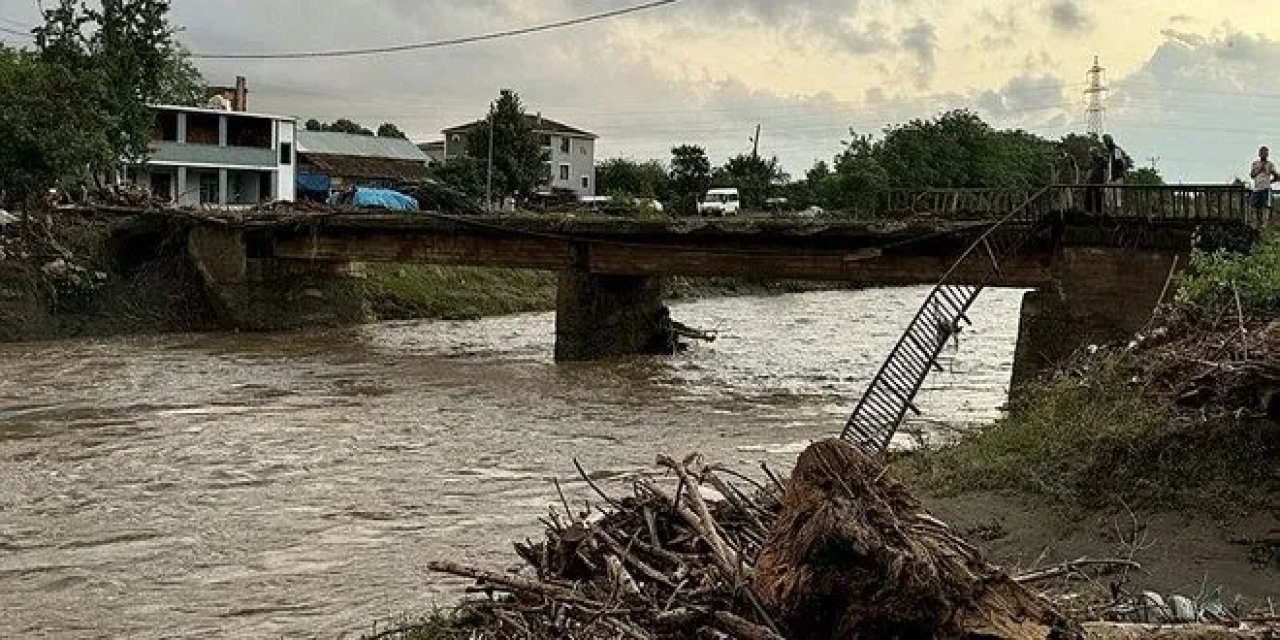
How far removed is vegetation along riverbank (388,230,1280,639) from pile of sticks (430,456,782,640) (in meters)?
0.01

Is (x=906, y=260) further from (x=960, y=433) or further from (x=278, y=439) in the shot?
(x=278, y=439)

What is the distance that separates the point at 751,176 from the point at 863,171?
1820cm

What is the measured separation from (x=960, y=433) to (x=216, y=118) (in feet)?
191

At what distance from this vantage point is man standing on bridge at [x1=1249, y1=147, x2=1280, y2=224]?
69.3 ft

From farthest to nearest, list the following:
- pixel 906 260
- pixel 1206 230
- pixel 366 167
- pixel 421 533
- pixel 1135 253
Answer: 1. pixel 366 167
2. pixel 906 260
3. pixel 1135 253
4. pixel 1206 230
5. pixel 421 533

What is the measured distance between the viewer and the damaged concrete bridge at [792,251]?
80.8 ft

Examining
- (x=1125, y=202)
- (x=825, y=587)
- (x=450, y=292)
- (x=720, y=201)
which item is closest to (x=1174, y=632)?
(x=825, y=587)

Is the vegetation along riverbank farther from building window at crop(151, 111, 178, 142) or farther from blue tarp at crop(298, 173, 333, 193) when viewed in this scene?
blue tarp at crop(298, 173, 333, 193)

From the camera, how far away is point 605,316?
34906mm

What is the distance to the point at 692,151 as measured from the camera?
9925 cm

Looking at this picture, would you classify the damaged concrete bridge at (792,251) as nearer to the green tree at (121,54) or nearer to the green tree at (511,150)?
the green tree at (121,54)

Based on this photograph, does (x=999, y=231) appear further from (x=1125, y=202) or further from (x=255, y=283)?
(x=255, y=283)

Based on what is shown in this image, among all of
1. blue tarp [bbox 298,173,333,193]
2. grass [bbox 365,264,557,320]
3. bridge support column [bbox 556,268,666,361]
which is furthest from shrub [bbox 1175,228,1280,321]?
blue tarp [bbox 298,173,333,193]

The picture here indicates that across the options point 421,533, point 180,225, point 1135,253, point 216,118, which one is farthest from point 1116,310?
point 216,118
